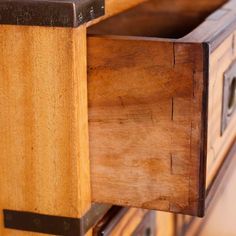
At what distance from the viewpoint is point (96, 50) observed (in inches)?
32.3

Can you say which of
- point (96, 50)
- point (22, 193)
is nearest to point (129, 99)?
point (96, 50)

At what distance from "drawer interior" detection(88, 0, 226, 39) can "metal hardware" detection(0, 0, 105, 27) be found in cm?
39

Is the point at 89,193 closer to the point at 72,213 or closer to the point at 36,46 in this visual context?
the point at 72,213

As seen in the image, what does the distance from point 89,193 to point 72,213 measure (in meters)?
0.04

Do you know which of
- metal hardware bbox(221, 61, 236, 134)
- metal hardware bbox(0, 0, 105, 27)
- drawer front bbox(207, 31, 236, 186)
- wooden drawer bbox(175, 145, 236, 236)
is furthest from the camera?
wooden drawer bbox(175, 145, 236, 236)

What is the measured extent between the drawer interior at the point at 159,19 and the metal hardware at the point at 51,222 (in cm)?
40

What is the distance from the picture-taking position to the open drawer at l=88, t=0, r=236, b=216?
79 centimetres

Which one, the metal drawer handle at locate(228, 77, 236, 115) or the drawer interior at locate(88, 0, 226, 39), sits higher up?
the drawer interior at locate(88, 0, 226, 39)

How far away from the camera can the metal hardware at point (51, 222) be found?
0.86m

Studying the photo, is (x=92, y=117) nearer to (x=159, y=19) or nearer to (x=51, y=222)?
(x=51, y=222)

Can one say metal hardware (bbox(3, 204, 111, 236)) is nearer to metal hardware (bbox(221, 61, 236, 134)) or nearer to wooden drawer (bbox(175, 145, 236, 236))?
metal hardware (bbox(221, 61, 236, 134))

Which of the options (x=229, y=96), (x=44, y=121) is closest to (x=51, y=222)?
(x=44, y=121)

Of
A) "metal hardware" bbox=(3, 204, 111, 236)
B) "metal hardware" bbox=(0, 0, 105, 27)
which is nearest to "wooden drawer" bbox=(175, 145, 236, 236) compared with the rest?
"metal hardware" bbox=(3, 204, 111, 236)

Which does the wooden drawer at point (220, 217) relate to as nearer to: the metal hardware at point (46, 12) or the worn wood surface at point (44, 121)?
the worn wood surface at point (44, 121)
